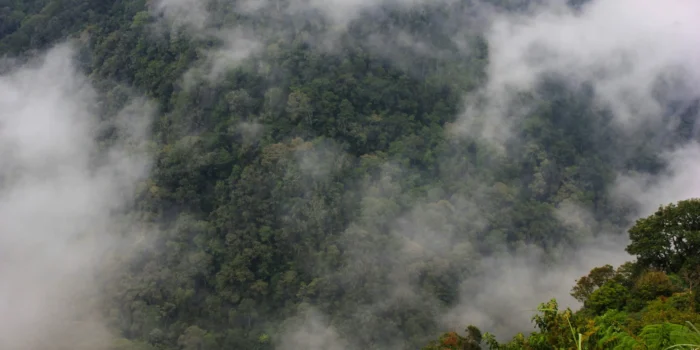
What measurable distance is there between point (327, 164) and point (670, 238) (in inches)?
1130

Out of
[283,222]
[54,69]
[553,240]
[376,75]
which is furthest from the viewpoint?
[54,69]

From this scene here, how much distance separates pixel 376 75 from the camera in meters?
60.5

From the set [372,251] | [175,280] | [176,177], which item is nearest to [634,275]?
[372,251]

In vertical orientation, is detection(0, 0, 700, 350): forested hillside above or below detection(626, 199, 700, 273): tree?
above

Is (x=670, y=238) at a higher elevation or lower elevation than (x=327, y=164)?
lower

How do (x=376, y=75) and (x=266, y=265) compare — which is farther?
(x=376, y=75)

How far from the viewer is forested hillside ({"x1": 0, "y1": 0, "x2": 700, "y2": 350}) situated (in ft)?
153

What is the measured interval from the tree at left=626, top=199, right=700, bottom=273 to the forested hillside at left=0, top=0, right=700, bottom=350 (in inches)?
668

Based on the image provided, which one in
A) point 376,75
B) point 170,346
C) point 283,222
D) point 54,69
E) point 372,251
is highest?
point 54,69

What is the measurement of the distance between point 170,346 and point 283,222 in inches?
445

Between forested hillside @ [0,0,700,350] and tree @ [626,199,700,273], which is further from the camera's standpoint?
forested hillside @ [0,0,700,350]

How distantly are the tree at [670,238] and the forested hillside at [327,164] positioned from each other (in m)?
17.0

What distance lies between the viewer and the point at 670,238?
2819 centimetres

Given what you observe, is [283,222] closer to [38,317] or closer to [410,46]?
[38,317]
